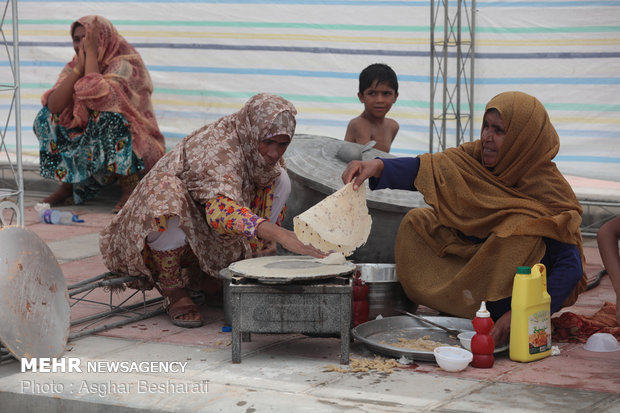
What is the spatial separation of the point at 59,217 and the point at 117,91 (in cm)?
112

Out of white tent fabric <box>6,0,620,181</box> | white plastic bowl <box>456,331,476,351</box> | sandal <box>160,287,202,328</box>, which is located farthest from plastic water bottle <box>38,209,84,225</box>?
white plastic bowl <box>456,331,476,351</box>

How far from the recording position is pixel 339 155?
5.24m

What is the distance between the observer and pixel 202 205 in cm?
403

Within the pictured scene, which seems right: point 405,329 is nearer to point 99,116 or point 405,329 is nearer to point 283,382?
point 283,382

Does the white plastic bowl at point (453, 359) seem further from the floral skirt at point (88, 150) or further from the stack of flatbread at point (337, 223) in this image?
the floral skirt at point (88, 150)

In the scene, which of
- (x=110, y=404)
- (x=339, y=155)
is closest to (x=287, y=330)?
(x=110, y=404)

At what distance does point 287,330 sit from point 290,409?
54 centimetres

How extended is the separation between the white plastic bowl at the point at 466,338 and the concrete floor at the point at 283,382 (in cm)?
13

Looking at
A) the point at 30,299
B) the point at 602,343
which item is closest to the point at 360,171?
the point at 602,343

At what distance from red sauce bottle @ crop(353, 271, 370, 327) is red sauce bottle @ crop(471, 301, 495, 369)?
65cm

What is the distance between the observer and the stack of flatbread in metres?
3.53

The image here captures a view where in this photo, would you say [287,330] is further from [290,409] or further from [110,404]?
[110,404]

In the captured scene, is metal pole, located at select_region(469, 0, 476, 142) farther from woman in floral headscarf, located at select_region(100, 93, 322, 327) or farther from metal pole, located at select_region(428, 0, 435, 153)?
woman in floral headscarf, located at select_region(100, 93, 322, 327)

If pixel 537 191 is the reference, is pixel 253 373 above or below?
below
